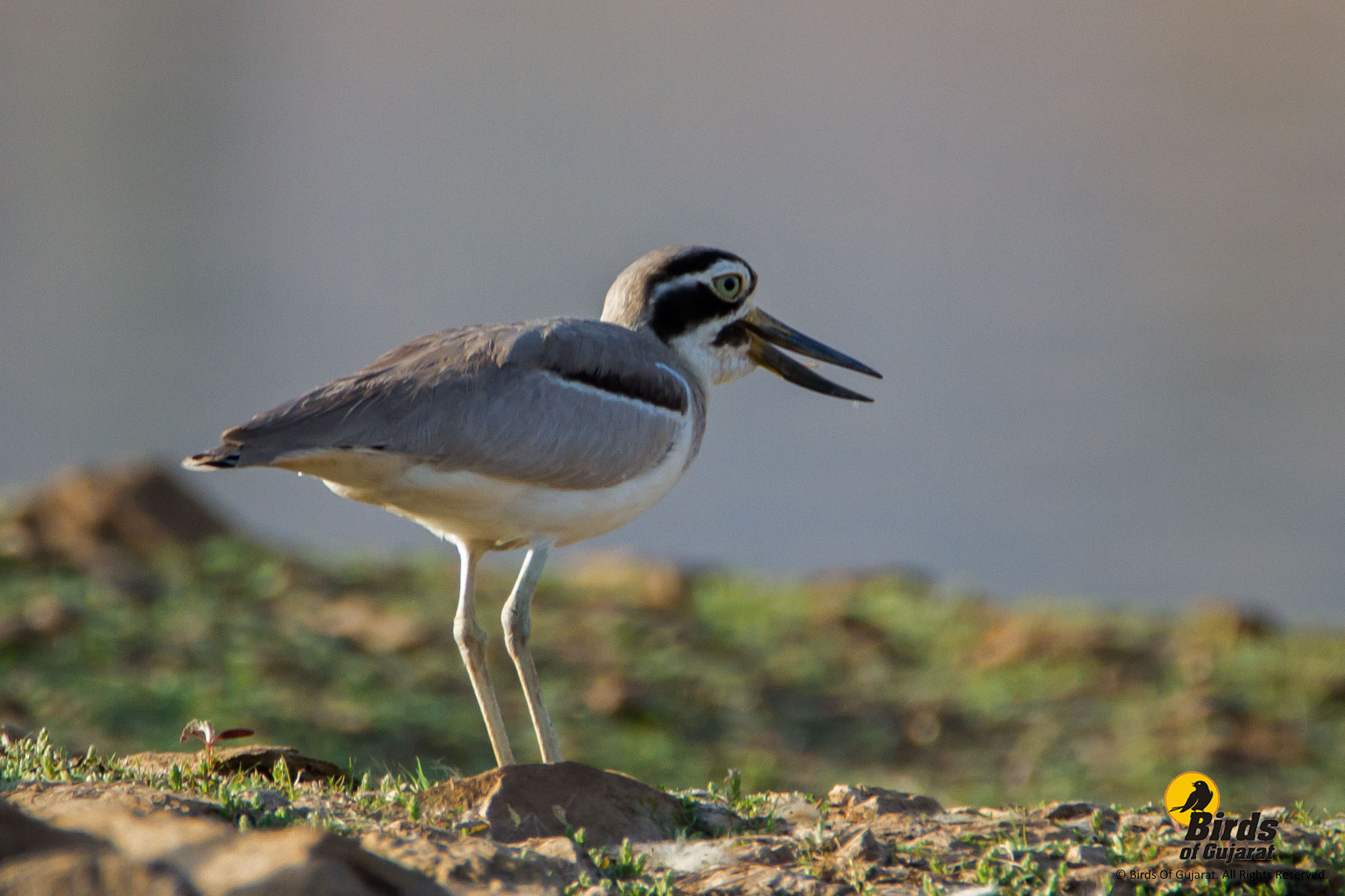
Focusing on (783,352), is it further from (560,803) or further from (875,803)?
(560,803)

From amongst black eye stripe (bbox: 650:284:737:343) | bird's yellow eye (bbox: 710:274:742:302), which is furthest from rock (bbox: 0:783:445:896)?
bird's yellow eye (bbox: 710:274:742:302)

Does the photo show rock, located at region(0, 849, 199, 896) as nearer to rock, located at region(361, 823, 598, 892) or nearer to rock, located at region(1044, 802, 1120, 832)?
rock, located at region(361, 823, 598, 892)

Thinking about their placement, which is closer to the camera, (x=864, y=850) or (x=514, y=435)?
(x=864, y=850)

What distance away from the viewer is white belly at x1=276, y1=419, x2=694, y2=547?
4309 mm

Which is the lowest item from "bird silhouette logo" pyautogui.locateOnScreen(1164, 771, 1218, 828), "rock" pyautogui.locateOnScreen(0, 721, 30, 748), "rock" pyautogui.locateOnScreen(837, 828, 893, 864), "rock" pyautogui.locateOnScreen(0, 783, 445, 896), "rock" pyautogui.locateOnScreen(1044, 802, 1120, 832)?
"rock" pyautogui.locateOnScreen(0, 721, 30, 748)

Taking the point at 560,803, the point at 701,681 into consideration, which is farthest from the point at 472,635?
the point at 701,681

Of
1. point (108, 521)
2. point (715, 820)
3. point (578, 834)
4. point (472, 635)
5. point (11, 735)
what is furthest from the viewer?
point (108, 521)

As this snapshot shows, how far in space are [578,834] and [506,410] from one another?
1.56 meters

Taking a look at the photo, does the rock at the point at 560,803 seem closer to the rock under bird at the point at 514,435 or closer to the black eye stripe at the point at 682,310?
the rock under bird at the point at 514,435

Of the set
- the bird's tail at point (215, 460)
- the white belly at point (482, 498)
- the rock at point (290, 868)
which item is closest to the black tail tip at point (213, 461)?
the bird's tail at point (215, 460)

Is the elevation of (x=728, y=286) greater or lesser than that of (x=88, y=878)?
greater

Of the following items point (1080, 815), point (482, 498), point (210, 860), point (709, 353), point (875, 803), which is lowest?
point (210, 860)

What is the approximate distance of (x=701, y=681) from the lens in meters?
7.70

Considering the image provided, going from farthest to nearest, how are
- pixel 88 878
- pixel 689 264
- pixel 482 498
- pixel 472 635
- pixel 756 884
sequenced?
1. pixel 689 264
2. pixel 472 635
3. pixel 482 498
4. pixel 756 884
5. pixel 88 878
